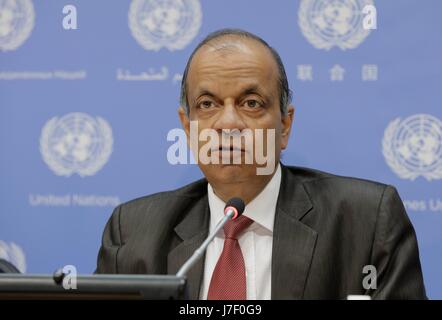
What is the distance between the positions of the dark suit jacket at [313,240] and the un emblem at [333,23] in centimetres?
69

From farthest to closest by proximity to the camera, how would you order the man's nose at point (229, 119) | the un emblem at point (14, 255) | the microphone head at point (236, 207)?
the un emblem at point (14, 255) < the man's nose at point (229, 119) < the microphone head at point (236, 207)

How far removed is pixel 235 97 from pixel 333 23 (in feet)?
2.66

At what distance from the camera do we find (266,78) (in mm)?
2215

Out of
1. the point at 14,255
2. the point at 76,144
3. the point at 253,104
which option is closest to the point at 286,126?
the point at 253,104

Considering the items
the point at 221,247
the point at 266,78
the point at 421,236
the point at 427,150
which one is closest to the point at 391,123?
the point at 427,150

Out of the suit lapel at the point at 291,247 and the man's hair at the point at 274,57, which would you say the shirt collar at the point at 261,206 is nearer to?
the suit lapel at the point at 291,247

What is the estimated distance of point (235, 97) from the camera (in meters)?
2.17

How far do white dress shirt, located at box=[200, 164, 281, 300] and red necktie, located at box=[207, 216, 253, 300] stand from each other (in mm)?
36

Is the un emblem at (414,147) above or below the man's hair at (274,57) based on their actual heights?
below

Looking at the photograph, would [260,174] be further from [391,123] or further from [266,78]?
[391,123]

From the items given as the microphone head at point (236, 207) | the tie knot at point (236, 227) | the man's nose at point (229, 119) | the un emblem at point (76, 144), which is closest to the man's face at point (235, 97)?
the man's nose at point (229, 119)

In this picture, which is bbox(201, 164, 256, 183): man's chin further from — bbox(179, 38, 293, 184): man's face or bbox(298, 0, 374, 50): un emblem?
bbox(298, 0, 374, 50): un emblem

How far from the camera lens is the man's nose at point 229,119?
83.9 inches
